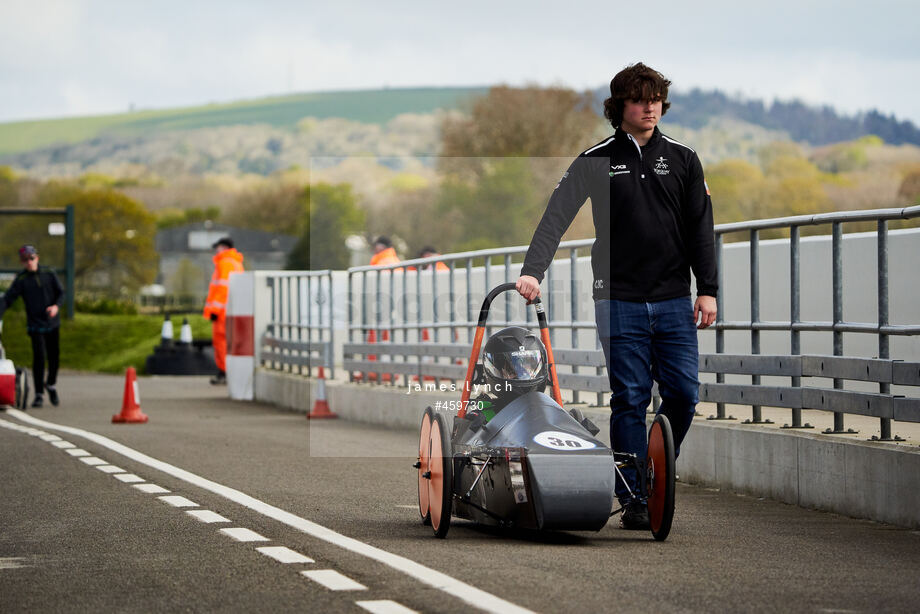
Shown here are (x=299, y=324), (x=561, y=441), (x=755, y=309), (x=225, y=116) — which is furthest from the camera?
(x=225, y=116)

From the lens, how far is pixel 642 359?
27.1 feet

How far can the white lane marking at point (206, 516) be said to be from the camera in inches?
347

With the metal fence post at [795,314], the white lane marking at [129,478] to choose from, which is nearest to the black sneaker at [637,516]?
the metal fence post at [795,314]

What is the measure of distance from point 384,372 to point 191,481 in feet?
24.4

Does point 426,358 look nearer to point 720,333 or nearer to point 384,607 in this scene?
point 720,333

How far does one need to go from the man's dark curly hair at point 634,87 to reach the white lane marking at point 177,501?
347cm

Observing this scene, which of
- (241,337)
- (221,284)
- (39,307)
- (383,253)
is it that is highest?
(383,253)

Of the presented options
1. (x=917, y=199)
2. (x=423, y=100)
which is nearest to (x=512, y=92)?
(x=917, y=199)

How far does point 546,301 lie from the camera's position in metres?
14.5

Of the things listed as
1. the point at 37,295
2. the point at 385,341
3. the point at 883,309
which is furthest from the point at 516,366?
the point at 37,295

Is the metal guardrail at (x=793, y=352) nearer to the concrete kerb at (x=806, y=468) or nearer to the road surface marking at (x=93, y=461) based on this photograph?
the concrete kerb at (x=806, y=468)

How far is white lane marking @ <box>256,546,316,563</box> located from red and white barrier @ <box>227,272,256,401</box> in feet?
52.7

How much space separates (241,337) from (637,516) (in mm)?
16033

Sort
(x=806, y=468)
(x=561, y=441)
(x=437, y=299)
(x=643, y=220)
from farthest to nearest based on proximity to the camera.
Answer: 1. (x=437, y=299)
2. (x=806, y=468)
3. (x=643, y=220)
4. (x=561, y=441)
